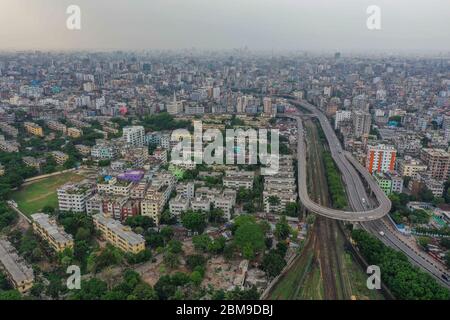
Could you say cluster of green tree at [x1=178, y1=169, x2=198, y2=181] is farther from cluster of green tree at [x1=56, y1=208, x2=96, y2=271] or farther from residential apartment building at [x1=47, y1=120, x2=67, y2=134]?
residential apartment building at [x1=47, y1=120, x2=67, y2=134]

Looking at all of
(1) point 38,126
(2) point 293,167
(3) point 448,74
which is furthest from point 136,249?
(3) point 448,74

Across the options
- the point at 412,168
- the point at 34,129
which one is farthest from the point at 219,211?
the point at 34,129

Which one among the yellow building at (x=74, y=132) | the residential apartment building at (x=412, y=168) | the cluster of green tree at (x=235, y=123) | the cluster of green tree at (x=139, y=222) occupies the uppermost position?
the cluster of green tree at (x=235, y=123)

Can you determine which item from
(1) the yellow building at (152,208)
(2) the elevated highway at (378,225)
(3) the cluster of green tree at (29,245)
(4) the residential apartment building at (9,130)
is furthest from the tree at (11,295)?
(4) the residential apartment building at (9,130)

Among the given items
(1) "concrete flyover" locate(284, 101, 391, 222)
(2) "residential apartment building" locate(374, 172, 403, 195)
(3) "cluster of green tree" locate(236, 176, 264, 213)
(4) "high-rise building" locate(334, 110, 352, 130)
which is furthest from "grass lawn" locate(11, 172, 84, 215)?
(4) "high-rise building" locate(334, 110, 352, 130)

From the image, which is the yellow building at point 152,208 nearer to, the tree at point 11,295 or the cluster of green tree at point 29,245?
the cluster of green tree at point 29,245

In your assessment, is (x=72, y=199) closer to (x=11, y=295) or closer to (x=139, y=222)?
(x=139, y=222)

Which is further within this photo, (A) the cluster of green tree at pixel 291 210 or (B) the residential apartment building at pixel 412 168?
(B) the residential apartment building at pixel 412 168
